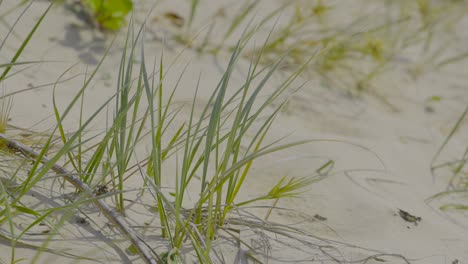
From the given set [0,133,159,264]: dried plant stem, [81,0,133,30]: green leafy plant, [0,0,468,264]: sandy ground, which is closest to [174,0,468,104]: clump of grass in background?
[0,0,468,264]: sandy ground

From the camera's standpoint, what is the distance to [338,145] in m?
2.19

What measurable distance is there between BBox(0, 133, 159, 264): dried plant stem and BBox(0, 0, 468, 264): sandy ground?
0.21ft

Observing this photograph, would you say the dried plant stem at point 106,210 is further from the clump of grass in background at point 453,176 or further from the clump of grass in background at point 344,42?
the clump of grass in background at point 344,42

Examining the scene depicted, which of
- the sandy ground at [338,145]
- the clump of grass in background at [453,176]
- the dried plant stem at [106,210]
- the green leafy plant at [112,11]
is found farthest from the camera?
the green leafy plant at [112,11]

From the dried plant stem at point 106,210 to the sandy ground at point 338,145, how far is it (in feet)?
0.21

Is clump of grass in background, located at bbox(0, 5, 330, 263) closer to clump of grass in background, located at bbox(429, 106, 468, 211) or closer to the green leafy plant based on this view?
clump of grass in background, located at bbox(429, 106, 468, 211)

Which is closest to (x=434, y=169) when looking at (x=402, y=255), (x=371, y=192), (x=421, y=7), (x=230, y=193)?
(x=371, y=192)

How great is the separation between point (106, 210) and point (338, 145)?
1103 millimetres

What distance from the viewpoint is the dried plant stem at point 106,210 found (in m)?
1.25

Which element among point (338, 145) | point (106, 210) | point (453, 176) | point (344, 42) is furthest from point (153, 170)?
point (344, 42)

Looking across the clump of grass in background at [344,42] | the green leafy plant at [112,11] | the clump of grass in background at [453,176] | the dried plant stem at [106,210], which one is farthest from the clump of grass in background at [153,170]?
the clump of grass in background at [344,42]

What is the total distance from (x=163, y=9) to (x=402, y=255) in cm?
172

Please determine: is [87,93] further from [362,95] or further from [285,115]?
[362,95]

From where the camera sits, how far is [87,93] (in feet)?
6.61
